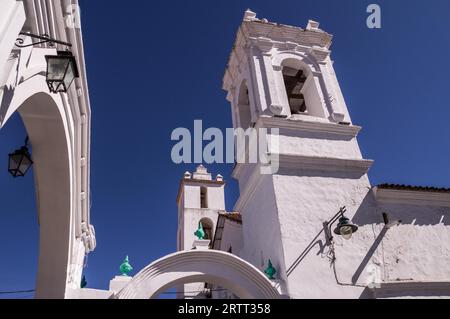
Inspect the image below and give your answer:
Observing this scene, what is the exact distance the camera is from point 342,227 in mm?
8180

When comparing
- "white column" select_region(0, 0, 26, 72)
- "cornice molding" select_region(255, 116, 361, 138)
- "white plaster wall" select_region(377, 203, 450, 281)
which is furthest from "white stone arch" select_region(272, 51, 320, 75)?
"white column" select_region(0, 0, 26, 72)

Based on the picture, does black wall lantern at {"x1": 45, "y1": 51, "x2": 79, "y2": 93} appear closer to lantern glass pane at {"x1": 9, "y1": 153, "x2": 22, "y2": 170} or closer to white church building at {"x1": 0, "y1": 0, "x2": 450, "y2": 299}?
white church building at {"x1": 0, "y1": 0, "x2": 450, "y2": 299}

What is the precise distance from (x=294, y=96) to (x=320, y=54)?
1.71 m

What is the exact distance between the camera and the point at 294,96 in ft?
46.2

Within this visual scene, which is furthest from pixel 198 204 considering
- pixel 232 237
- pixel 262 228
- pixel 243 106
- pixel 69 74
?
pixel 69 74

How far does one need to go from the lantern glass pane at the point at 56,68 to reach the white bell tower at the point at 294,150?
6118 mm

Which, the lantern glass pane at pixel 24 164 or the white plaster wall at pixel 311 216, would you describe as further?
the white plaster wall at pixel 311 216

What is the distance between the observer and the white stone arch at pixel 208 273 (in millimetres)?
7594

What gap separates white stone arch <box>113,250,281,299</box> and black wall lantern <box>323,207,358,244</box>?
1.85 m

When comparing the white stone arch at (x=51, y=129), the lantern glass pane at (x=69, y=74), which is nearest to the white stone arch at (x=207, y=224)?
the white stone arch at (x=51, y=129)

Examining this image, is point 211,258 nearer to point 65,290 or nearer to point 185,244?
point 65,290

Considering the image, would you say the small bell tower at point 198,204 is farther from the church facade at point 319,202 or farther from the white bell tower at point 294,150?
the white bell tower at point 294,150

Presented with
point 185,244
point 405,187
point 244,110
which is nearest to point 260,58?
point 244,110

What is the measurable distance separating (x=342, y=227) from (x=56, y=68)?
20.7ft
